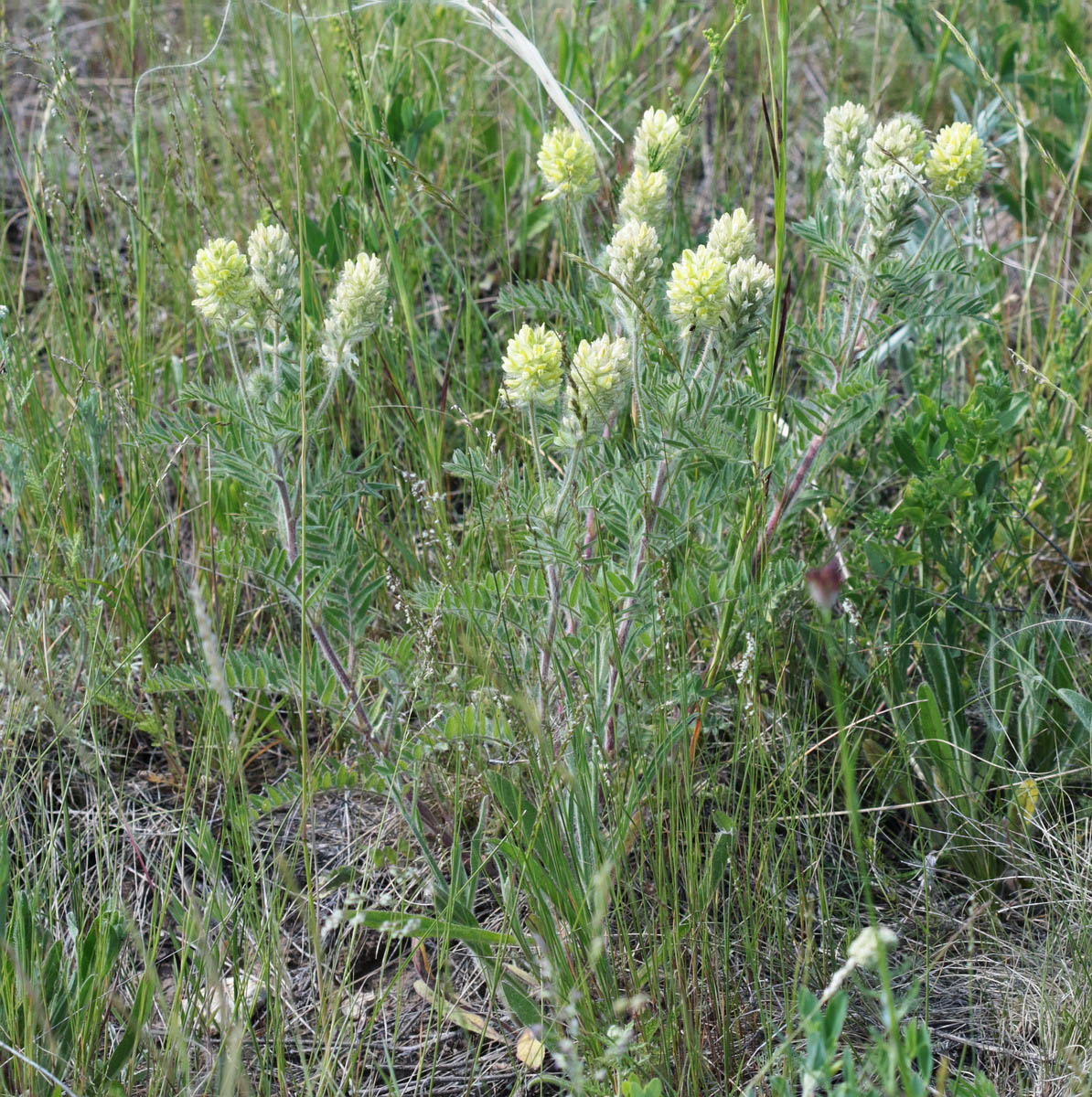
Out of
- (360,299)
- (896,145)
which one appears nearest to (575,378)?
(360,299)

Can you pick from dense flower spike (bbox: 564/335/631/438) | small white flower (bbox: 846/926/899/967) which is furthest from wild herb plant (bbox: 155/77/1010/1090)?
small white flower (bbox: 846/926/899/967)

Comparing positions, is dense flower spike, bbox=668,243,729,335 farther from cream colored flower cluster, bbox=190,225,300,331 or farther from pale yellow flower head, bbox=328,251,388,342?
cream colored flower cluster, bbox=190,225,300,331

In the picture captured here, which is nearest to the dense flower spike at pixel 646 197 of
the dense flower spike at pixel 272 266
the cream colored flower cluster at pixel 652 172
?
the cream colored flower cluster at pixel 652 172

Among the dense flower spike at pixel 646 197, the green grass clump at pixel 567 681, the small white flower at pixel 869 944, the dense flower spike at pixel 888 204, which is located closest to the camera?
the small white flower at pixel 869 944

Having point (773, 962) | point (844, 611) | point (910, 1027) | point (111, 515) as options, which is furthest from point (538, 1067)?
point (111, 515)

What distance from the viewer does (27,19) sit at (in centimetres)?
362

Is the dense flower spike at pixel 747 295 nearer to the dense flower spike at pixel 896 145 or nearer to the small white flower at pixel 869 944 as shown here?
the dense flower spike at pixel 896 145

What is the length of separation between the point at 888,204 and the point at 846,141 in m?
0.19

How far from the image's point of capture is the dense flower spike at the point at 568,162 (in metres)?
1.54

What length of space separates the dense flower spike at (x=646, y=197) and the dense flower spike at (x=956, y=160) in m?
0.36

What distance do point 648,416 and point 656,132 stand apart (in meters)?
0.46

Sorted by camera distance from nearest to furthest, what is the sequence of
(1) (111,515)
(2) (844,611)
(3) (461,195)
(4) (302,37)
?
(2) (844,611)
(1) (111,515)
(3) (461,195)
(4) (302,37)

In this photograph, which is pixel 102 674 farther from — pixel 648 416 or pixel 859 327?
pixel 859 327

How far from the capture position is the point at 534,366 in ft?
4.25
